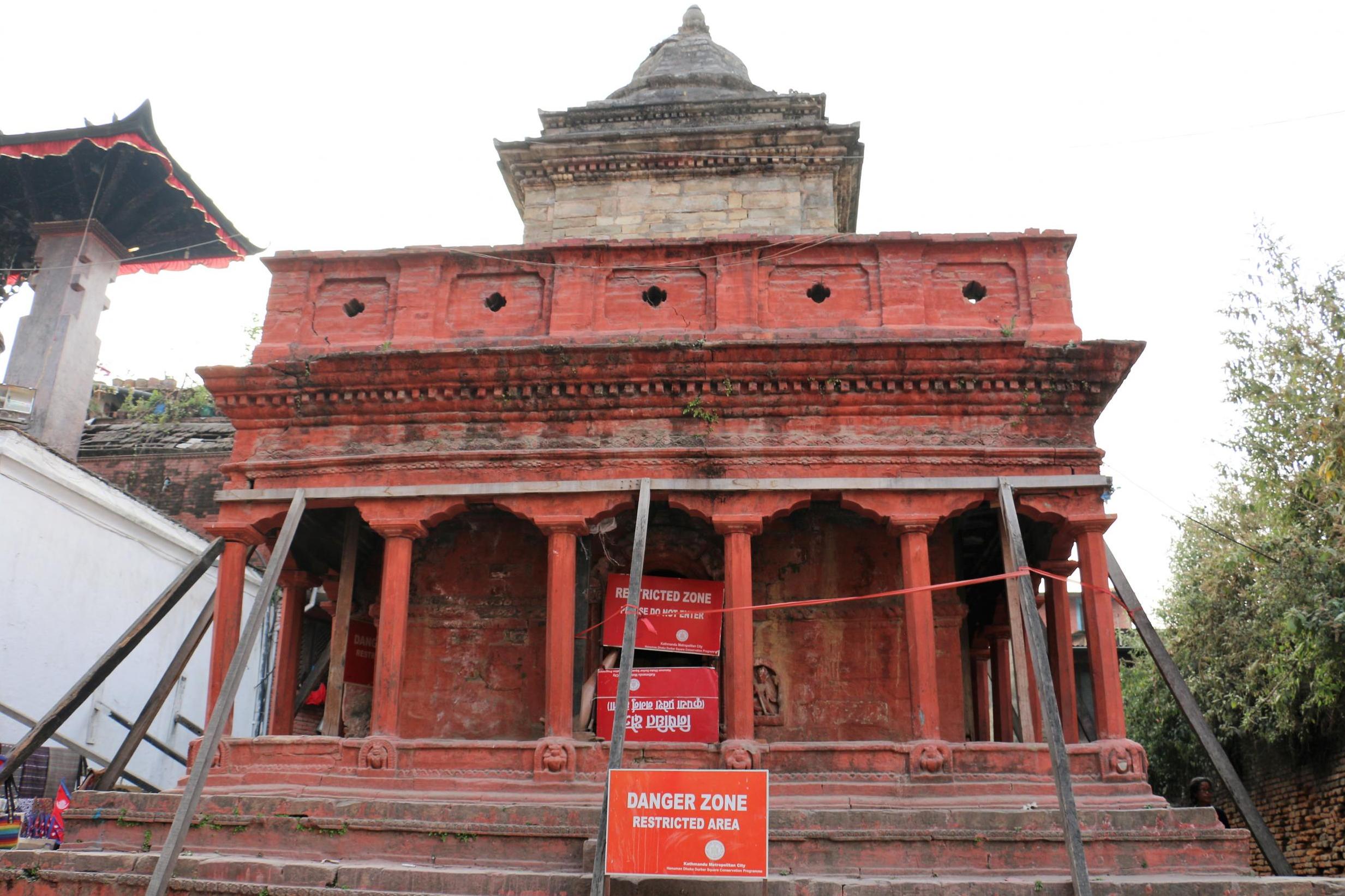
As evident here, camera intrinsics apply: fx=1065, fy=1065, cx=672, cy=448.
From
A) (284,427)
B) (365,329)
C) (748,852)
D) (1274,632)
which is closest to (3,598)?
(284,427)

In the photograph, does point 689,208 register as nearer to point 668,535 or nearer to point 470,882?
point 668,535

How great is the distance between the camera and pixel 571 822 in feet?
30.3

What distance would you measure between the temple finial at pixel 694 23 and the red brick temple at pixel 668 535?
937 centimetres

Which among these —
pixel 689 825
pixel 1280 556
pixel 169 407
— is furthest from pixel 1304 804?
pixel 169 407

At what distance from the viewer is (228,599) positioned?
11.4m

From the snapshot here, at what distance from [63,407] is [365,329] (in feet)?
47.5

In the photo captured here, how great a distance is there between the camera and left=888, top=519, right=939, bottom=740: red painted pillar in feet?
33.5

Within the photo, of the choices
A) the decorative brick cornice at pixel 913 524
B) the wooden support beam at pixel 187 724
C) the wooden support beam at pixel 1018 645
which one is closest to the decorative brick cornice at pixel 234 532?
the wooden support beam at pixel 187 724

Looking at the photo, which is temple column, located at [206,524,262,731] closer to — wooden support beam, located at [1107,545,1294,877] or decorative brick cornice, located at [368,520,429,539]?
decorative brick cornice, located at [368,520,429,539]

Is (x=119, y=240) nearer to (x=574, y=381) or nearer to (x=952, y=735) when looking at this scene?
(x=574, y=381)

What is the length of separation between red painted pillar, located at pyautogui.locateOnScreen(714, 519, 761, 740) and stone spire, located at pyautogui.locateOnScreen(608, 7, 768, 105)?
8176mm

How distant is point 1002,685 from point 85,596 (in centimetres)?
1407

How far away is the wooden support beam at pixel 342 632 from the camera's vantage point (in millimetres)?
11938

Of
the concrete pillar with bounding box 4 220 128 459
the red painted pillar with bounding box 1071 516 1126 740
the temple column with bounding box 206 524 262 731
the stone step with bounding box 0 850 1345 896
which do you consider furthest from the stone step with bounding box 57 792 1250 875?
the concrete pillar with bounding box 4 220 128 459
